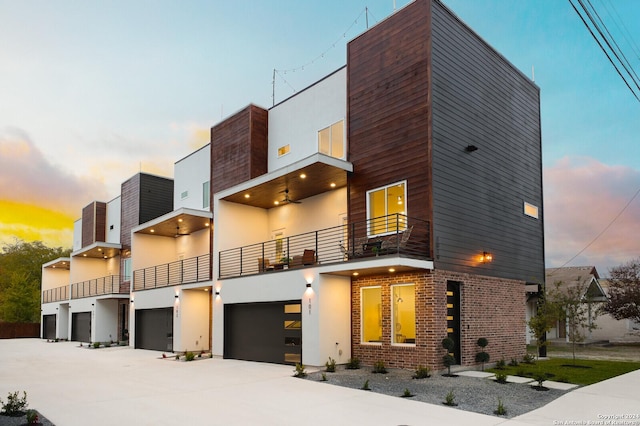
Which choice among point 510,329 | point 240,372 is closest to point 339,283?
point 240,372

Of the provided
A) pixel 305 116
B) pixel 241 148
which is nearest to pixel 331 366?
pixel 305 116

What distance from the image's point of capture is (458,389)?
1128 centimetres

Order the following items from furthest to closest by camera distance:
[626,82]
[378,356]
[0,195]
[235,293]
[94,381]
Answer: [0,195] → [235,293] → [378,356] → [94,381] → [626,82]

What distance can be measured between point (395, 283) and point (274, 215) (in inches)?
317

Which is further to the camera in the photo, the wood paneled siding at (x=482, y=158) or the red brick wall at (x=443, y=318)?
the wood paneled siding at (x=482, y=158)

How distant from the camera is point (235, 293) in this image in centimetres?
1856

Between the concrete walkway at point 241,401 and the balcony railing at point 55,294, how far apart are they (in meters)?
25.1

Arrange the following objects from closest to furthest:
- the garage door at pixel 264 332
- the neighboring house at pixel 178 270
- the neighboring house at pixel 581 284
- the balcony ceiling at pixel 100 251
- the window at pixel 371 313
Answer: the window at pixel 371 313 < the garage door at pixel 264 332 < the neighboring house at pixel 178 270 < the neighboring house at pixel 581 284 < the balcony ceiling at pixel 100 251

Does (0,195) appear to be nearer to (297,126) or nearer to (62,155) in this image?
(62,155)

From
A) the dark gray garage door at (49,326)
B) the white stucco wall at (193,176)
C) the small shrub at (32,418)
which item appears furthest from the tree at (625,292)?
the dark gray garage door at (49,326)

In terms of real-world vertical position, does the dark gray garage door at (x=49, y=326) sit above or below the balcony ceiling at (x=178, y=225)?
below

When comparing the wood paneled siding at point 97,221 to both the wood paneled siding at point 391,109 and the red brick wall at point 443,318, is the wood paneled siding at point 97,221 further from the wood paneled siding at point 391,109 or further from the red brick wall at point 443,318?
the red brick wall at point 443,318

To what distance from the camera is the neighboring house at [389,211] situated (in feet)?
46.9

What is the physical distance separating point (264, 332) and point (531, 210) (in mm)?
10437
